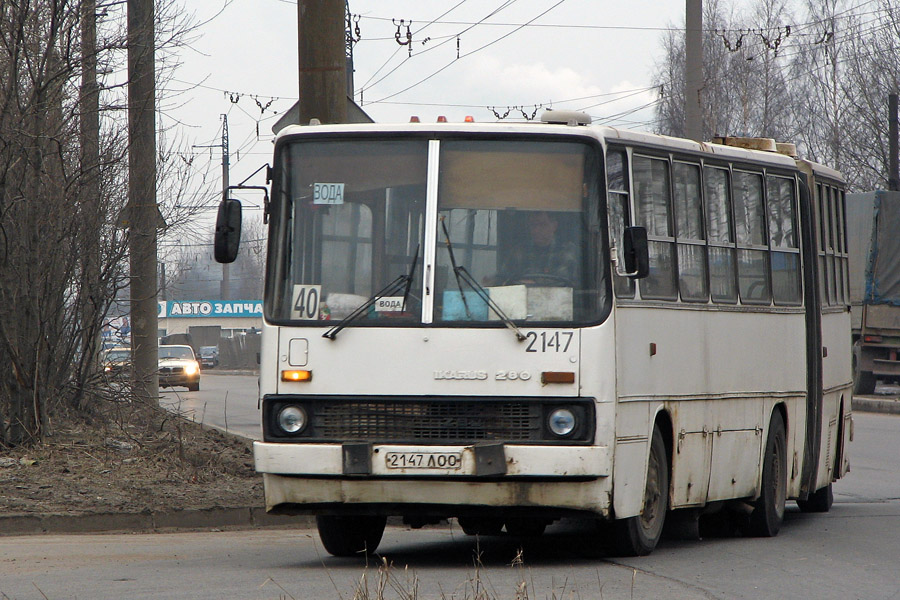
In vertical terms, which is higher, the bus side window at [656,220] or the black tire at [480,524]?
the bus side window at [656,220]

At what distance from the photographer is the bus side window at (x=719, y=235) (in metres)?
9.98

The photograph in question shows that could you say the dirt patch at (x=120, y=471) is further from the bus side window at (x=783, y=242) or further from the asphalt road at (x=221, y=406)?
the bus side window at (x=783, y=242)

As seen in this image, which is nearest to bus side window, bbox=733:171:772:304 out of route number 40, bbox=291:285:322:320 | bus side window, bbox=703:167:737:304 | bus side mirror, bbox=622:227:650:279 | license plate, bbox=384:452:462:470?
bus side window, bbox=703:167:737:304

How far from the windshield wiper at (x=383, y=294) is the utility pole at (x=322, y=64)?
3.04 meters

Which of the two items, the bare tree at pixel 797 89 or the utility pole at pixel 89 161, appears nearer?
the utility pole at pixel 89 161

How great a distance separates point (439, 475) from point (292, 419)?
0.93 meters

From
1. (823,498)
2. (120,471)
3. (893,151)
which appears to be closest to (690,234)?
→ (823,498)

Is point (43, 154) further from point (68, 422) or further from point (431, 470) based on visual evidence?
point (431, 470)

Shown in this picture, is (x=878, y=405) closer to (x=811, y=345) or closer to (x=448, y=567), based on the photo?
(x=811, y=345)

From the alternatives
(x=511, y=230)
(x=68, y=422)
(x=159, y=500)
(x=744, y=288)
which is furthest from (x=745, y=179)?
(x=68, y=422)

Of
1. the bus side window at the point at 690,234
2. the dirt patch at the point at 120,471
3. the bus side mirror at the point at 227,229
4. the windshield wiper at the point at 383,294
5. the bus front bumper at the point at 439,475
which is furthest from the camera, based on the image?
the dirt patch at the point at 120,471

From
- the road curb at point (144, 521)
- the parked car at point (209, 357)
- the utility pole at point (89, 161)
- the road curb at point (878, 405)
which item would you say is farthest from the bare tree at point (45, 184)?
the parked car at point (209, 357)

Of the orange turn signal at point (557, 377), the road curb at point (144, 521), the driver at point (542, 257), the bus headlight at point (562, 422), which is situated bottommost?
the road curb at point (144, 521)

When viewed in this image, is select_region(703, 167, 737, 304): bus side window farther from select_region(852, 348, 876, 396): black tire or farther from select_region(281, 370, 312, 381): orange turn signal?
select_region(852, 348, 876, 396): black tire
